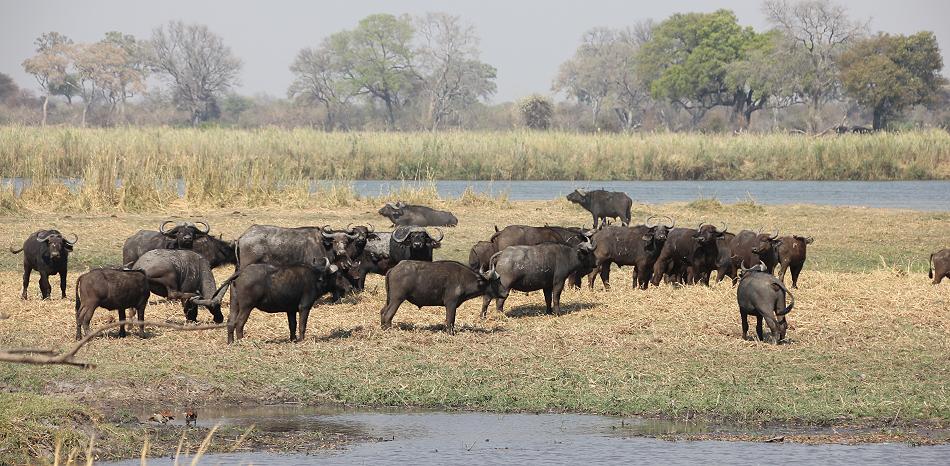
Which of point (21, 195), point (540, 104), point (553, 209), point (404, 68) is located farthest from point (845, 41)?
point (21, 195)

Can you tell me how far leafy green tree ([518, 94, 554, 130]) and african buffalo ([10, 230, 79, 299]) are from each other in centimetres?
5896

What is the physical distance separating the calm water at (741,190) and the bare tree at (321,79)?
5452 cm

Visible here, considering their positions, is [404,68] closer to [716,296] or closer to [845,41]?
[845,41]

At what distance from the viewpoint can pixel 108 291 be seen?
1158 cm

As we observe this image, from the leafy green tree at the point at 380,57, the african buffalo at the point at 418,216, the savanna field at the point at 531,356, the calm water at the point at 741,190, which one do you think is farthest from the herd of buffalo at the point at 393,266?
the leafy green tree at the point at 380,57

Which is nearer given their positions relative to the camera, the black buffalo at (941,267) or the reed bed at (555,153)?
the black buffalo at (941,267)

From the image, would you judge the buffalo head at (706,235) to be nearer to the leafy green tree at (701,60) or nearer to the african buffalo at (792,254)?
the african buffalo at (792,254)

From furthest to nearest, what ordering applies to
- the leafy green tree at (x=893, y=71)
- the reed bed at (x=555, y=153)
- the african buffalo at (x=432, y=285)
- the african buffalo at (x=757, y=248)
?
the leafy green tree at (x=893, y=71), the reed bed at (x=555, y=153), the african buffalo at (x=757, y=248), the african buffalo at (x=432, y=285)

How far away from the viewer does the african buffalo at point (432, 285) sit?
40.4ft

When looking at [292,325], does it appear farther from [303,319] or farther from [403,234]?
[403,234]

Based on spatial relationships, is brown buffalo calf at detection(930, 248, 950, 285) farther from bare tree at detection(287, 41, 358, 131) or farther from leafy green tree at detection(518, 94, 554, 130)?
bare tree at detection(287, 41, 358, 131)

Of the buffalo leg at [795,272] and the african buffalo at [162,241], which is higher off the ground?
the african buffalo at [162,241]

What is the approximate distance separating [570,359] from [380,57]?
281 ft

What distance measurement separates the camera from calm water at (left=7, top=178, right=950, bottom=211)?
33469 mm
